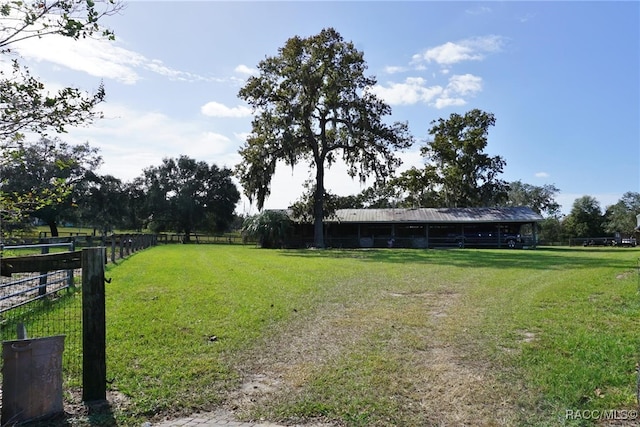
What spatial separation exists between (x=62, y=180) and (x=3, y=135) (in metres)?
0.79

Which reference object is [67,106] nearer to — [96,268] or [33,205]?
[33,205]

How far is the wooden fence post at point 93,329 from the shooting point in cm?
391

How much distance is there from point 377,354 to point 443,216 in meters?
35.0

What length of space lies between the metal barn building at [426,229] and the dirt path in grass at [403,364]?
1240 inches

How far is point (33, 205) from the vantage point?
470 cm

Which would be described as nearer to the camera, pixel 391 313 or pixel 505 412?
pixel 505 412

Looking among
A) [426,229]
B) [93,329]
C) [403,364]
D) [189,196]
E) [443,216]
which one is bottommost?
[403,364]

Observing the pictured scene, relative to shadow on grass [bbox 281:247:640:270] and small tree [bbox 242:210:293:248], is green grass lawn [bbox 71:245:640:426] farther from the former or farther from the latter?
small tree [bbox 242:210:293:248]

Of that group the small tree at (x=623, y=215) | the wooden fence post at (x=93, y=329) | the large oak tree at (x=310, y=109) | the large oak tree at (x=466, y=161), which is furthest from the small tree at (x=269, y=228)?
the small tree at (x=623, y=215)

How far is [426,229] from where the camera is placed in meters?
39.0

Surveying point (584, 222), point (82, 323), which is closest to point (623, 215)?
point (584, 222)

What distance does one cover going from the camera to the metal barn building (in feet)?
122

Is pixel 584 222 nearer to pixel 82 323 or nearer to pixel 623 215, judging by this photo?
pixel 623 215

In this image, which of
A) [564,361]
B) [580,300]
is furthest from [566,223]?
[564,361]
